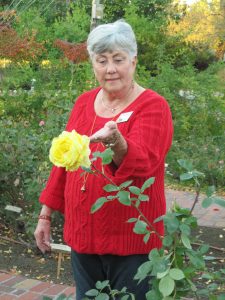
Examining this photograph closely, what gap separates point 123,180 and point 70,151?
17.8 inches

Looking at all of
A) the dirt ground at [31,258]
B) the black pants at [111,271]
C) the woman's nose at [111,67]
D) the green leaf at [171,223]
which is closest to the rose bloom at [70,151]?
the green leaf at [171,223]

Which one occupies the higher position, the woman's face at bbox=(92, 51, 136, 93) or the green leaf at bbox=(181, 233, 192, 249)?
the woman's face at bbox=(92, 51, 136, 93)

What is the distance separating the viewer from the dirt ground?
4.26 m

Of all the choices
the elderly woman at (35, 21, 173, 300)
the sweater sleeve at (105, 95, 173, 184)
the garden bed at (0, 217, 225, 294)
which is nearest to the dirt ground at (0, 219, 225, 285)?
the garden bed at (0, 217, 225, 294)

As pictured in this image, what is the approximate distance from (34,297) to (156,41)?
47.1 feet

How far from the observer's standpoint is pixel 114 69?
2.20 meters

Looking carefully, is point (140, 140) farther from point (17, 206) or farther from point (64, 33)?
point (64, 33)

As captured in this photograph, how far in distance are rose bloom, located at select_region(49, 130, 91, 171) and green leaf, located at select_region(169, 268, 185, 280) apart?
420 millimetres

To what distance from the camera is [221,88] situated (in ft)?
33.2

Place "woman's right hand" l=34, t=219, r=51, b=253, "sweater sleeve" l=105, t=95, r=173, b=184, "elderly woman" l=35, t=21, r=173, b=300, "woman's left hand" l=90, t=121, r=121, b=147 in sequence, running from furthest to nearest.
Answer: "woman's right hand" l=34, t=219, r=51, b=253, "elderly woman" l=35, t=21, r=173, b=300, "sweater sleeve" l=105, t=95, r=173, b=184, "woman's left hand" l=90, t=121, r=121, b=147

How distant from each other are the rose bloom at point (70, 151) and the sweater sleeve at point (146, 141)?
31 cm

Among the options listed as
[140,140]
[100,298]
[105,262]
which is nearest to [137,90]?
[140,140]

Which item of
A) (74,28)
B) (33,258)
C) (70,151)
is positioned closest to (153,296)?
(70,151)

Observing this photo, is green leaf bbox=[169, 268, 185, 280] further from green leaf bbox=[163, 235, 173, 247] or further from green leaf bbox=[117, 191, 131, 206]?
green leaf bbox=[117, 191, 131, 206]
